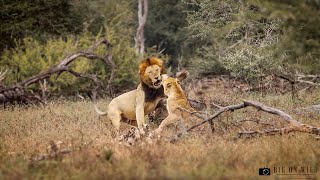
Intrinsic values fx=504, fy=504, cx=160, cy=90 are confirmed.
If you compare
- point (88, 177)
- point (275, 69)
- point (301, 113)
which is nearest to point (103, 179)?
point (88, 177)

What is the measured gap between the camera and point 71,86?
23344 mm

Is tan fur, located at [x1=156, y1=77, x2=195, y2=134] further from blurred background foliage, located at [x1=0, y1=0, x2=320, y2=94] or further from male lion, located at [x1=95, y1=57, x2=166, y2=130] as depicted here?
blurred background foliage, located at [x1=0, y1=0, x2=320, y2=94]

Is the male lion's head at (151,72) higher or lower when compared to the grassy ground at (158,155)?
higher

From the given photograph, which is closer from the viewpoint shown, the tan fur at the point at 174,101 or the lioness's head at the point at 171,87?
the tan fur at the point at 174,101

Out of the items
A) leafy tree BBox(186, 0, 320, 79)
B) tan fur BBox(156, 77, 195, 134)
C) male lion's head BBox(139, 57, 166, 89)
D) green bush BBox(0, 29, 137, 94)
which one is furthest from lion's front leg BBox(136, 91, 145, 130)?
green bush BBox(0, 29, 137, 94)

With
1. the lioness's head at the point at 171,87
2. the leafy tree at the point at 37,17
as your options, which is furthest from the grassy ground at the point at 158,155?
the leafy tree at the point at 37,17

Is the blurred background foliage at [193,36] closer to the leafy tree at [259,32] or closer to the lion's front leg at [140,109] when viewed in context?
the leafy tree at [259,32]

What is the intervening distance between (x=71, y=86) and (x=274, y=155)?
56.7 ft

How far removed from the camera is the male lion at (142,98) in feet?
31.3

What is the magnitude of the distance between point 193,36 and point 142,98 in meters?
8.33

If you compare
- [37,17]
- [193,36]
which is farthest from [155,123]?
[37,17]

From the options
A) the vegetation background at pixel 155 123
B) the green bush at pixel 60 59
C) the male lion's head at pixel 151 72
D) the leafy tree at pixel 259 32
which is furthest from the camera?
the green bush at pixel 60 59

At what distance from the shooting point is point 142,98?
9.76 metres

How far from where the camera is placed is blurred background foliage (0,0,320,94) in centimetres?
667
